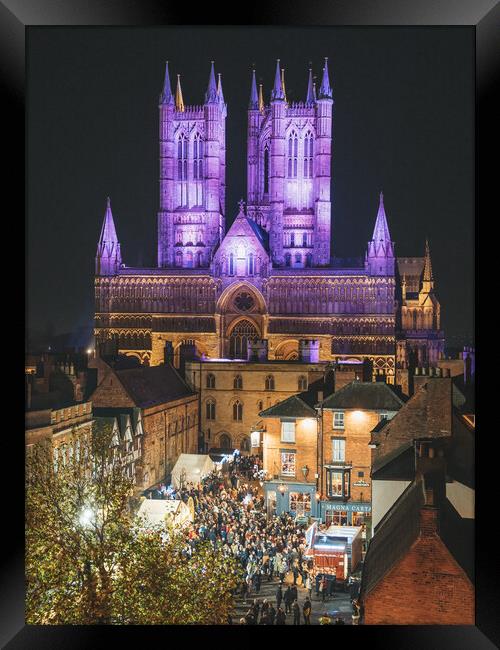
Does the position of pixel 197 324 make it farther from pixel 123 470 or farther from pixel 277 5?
pixel 277 5

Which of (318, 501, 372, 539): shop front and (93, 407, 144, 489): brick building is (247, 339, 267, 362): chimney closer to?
(93, 407, 144, 489): brick building

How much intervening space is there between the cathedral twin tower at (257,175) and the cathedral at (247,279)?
0.05 metres

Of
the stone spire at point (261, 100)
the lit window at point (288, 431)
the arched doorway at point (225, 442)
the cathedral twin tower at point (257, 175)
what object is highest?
the stone spire at point (261, 100)

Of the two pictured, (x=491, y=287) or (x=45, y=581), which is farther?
(x=45, y=581)

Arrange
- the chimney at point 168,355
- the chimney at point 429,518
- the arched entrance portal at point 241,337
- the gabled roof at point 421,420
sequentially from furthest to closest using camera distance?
the arched entrance portal at point 241,337
the chimney at point 168,355
the gabled roof at point 421,420
the chimney at point 429,518

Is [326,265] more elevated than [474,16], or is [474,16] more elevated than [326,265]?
[474,16]

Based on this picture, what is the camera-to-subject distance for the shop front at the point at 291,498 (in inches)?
479

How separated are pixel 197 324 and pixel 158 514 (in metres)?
5.67

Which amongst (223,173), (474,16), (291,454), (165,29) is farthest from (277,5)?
(223,173)

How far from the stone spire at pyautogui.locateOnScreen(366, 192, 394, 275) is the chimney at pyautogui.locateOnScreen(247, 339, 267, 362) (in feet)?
8.35

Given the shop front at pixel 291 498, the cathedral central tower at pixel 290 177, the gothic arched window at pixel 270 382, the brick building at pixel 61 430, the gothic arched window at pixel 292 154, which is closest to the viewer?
the brick building at pixel 61 430

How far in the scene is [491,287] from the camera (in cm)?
912

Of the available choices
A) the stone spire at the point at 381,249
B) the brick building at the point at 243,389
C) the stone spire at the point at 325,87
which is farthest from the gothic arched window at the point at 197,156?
the brick building at the point at 243,389

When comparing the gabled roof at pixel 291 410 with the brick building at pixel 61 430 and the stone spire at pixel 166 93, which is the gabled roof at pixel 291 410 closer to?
the brick building at pixel 61 430
